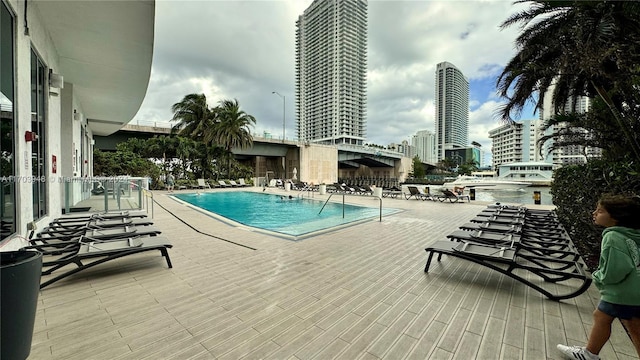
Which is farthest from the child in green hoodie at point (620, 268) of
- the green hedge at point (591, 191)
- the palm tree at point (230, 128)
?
the palm tree at point (230, 128)

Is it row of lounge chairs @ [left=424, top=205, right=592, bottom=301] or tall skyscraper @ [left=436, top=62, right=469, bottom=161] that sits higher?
tall skyscraper @ [left=436, top=62, right=469, bottom=161]

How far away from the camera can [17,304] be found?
159cm

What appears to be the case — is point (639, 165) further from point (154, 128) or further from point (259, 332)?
point (154, 128)

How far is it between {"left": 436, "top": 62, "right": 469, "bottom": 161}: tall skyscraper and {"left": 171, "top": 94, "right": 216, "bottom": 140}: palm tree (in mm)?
99105

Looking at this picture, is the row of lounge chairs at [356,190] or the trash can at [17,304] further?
the row of lounge chairs at [356,190]

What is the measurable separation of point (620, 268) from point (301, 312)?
8.18 ft

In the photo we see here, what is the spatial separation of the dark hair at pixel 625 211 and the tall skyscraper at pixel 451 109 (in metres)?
116

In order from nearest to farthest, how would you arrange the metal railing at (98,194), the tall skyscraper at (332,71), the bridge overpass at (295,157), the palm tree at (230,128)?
the metal railing at (98,194), the palm tree at (230,128), the bridge overpass at (295,157), the tall skyscraper at (332,71)

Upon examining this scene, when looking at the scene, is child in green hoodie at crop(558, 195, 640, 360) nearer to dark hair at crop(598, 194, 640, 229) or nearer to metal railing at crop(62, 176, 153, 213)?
dark hair at crop(598, 194, 640, 229)

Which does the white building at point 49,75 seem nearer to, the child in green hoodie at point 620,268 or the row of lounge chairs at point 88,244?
the row of lounge chairs at point 88,244

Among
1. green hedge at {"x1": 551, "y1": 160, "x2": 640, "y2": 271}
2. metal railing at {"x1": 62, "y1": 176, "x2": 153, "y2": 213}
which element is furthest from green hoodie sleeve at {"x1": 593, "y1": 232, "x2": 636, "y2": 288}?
metal railing at {"x1": 62, "y1": 176, "x2": 153, "y2": 213}

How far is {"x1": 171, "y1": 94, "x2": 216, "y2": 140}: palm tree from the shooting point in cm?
2862

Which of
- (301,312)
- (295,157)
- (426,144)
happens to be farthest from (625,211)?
(426,144)

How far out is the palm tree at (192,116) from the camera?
2862 cm
